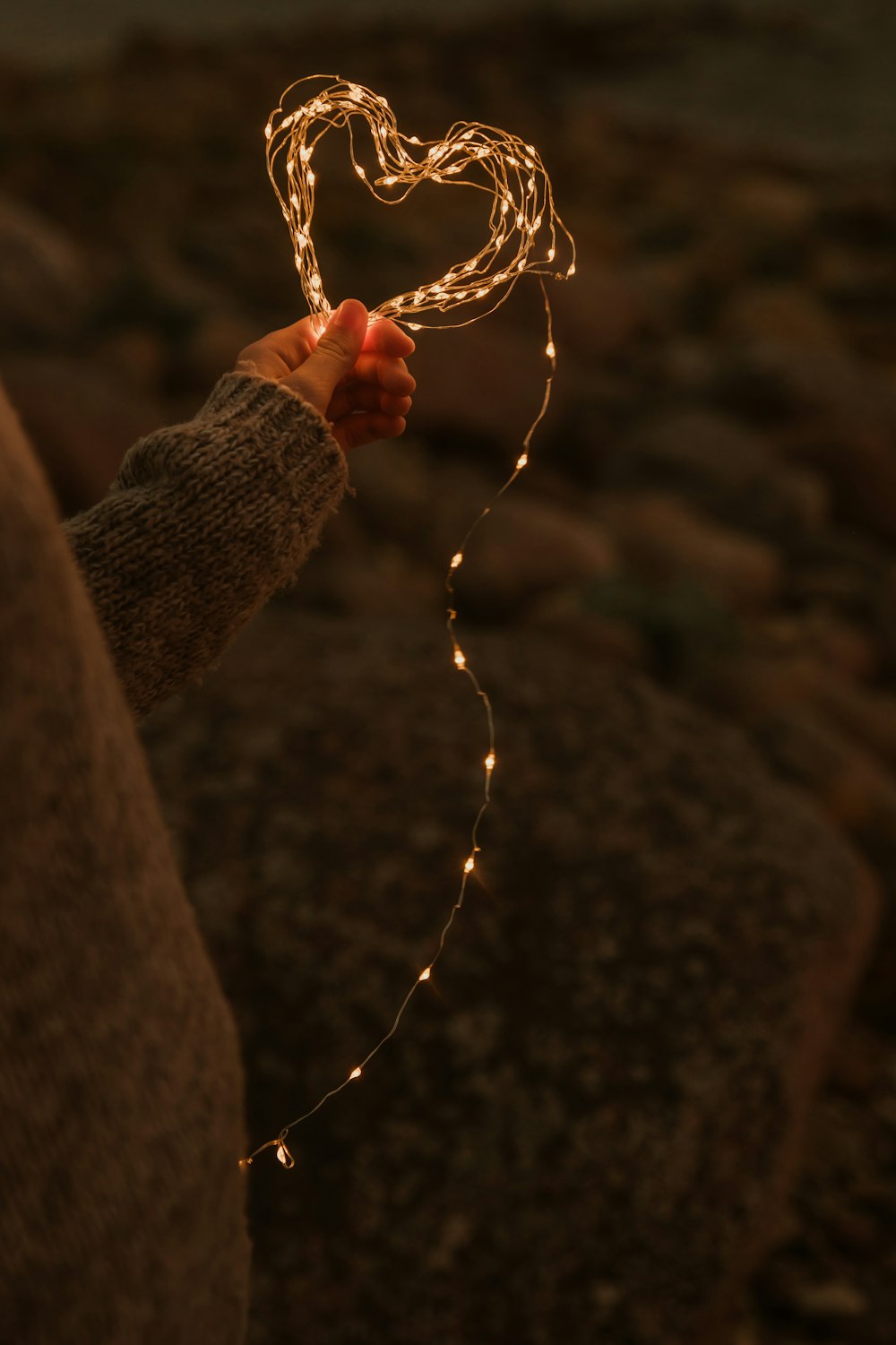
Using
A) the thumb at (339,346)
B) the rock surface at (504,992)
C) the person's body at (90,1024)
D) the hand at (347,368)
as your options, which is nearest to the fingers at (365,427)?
the hand at (347,368)

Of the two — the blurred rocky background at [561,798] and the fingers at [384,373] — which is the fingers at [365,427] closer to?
the fingers at [384,373]

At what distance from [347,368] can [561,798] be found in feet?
5.06

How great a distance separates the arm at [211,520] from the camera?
45.9 inches

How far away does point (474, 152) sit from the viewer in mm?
1588

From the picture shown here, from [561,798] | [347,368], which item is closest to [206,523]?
[347,368]

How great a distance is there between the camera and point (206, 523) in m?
1.16

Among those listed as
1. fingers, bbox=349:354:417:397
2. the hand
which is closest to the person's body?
the hand

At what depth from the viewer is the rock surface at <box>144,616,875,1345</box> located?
2178 millimetres

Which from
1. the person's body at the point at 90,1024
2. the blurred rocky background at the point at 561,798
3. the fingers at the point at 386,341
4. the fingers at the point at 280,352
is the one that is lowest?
the blurred rocky background at the point at 561,798

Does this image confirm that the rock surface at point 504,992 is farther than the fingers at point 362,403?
Yes

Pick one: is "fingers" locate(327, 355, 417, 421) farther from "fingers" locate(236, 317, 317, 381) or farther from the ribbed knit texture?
the ribbed knit texture

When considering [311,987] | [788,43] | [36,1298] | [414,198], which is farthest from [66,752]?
[788,43]

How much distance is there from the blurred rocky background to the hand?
1.26m

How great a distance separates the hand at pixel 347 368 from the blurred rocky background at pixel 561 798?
1.26m
